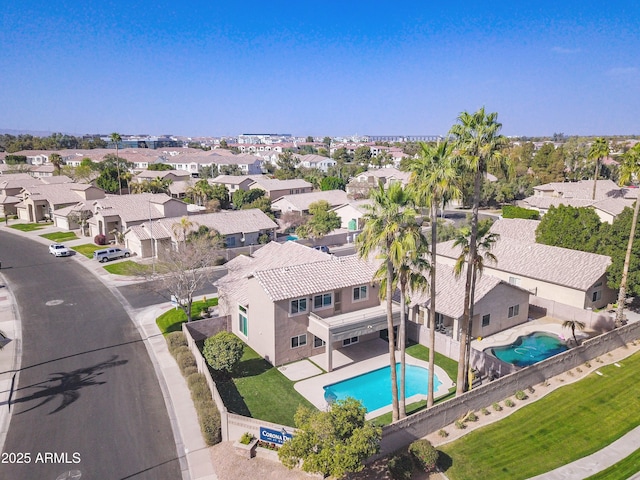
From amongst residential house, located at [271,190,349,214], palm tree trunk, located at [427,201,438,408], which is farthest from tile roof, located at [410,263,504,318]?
residential house, located at [271,190,349,214]

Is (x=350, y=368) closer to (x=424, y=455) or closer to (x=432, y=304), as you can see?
(x=432, y=304)

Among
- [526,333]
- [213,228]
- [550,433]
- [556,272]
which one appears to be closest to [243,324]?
[550,433]

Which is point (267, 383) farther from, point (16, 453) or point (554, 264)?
point (554, 264)

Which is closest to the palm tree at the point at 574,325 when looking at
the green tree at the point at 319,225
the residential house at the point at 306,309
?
the residential house at the point at 306,309

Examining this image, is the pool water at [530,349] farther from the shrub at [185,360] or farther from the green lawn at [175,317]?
the green lawn at [175,317]

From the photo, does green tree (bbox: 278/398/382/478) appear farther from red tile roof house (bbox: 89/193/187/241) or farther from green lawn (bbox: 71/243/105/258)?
red tile roof house (bbox: 89/193/187/241)
